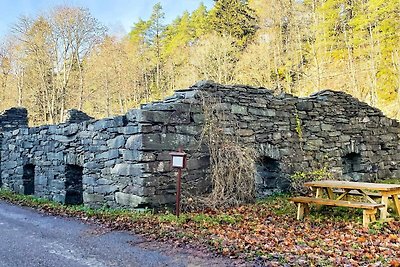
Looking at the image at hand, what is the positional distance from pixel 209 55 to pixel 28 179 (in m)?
12.7

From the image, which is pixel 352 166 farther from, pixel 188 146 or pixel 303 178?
pixel 188 146

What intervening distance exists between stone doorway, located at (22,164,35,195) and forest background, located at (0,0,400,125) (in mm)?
11527

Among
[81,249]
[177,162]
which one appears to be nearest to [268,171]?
[177,162]

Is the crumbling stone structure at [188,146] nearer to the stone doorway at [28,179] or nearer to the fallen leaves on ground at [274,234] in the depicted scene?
the stone doorway at [28,179]

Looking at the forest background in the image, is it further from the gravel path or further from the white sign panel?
the gravel path

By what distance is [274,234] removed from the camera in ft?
17.5

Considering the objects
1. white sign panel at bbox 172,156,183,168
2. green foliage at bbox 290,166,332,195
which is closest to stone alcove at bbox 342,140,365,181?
green foliage at bbox 290,166,332,195

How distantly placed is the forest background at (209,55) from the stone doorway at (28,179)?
37.8 ft

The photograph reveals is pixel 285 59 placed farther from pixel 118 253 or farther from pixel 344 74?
pixel 118 253

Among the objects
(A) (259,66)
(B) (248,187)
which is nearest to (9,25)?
(A) (259,66)

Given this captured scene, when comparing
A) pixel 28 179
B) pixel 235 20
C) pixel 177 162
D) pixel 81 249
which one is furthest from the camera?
pixel 235 20

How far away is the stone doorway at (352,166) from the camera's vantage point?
1055 centimetres

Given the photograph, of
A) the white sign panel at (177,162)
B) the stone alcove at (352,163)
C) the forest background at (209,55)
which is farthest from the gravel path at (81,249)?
the forest background at (209,55)

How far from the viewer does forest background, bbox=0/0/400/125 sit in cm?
1715
